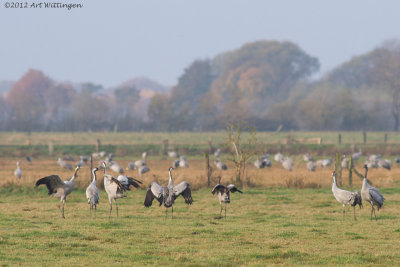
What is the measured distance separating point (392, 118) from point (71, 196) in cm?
10097

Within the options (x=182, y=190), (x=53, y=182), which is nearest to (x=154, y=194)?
(x=182, y=190)

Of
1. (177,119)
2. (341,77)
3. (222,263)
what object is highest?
(341,77)

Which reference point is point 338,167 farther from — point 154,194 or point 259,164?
point 154,194

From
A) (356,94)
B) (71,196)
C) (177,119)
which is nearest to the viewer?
(71,196)

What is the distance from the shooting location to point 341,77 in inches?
6245

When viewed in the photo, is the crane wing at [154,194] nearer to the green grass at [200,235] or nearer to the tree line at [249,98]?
the green grass at [200,235]

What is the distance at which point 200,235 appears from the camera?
16.3 m

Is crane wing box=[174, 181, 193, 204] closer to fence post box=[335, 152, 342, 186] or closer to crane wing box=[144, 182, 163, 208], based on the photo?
crane wing box=[144, 182, 163, 208]

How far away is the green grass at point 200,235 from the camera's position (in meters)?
13.4

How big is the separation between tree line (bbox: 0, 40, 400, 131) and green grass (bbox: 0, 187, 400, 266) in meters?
67.9

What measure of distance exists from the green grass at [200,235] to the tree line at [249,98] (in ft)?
223

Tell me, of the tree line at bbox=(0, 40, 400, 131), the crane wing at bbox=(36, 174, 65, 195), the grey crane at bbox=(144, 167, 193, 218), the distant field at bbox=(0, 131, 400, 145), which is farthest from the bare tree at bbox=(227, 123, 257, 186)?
the tree line at bbox=(0, 40, 400, 131)

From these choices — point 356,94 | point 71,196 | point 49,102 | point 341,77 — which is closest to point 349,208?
point 71,196

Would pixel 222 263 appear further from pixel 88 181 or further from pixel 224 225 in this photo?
pixel 88 181
